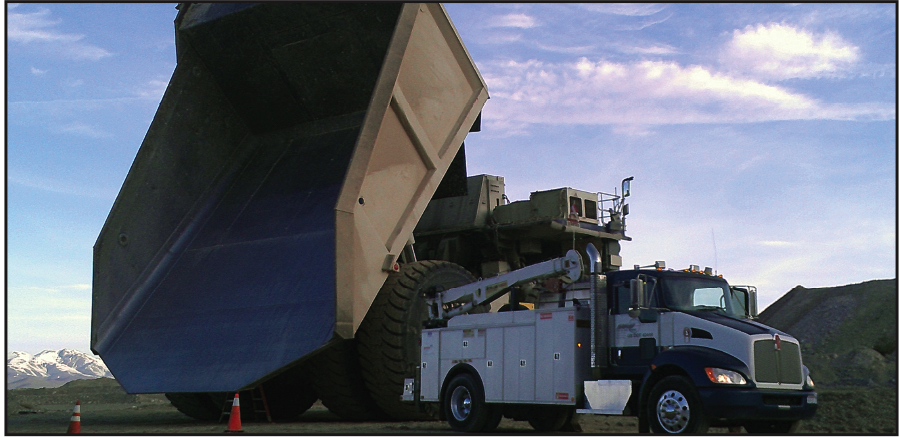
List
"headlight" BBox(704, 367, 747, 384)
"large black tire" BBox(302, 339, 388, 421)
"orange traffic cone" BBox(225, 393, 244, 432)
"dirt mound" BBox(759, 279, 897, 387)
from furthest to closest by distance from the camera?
"dirt mound" BBox(759, 279, 897, 387)
"large black tire" BBox(302, 339, 388, 421)
"orange traffic cone" BBox(225, 393, 244, 432)
"headlight" BBox(704, 367, 747, 384)

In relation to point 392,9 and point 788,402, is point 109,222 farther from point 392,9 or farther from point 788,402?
point 788,402

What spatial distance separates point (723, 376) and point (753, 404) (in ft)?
1.38

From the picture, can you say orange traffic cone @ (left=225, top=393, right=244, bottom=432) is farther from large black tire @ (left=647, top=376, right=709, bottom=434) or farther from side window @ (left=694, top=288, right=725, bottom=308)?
Answer: side window @ (left=694, top=288, right=725, bottom=308)

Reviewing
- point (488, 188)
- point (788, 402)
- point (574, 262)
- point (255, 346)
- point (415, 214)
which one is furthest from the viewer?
point (488, 188)

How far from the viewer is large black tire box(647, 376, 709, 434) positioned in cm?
905

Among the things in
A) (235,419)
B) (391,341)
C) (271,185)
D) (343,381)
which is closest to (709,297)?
(391,341)

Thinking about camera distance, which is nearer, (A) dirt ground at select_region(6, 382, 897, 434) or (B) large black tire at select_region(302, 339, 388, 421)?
(A) dirt ground at select_region(6, 382, 897, 434)

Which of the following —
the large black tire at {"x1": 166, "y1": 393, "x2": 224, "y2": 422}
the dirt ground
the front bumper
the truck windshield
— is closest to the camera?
the front bumper

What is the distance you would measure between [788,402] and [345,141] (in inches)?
330

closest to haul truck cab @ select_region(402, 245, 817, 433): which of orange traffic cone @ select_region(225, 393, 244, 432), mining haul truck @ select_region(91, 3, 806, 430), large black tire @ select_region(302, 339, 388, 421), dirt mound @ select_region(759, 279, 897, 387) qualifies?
mining haul truck @ select_region(91, 3, 806, 430)

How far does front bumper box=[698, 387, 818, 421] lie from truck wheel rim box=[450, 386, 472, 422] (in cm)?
368

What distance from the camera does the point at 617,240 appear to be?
65.2 feet

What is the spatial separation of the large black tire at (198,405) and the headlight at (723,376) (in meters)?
8.50

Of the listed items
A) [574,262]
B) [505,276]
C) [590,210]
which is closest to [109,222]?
[505,276]
